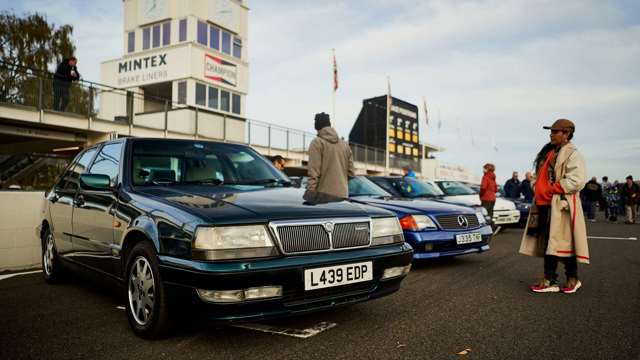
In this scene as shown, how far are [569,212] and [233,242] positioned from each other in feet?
11.0

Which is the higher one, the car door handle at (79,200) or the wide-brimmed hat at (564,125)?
the wide-brimmed hat at (564,125)

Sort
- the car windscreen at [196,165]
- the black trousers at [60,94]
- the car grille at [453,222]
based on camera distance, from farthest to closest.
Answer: the black trousers at [60,94], the car grille at [453,222], the car windscreen at [196,165]

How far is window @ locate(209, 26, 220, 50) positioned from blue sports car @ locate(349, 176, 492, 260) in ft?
74.3

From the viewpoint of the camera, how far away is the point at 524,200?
43.4 feet

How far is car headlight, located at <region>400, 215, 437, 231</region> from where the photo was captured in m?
5.65

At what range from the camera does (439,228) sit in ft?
18.9

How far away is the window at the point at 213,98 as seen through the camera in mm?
26084

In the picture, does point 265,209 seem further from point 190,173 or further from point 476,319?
point 476,319

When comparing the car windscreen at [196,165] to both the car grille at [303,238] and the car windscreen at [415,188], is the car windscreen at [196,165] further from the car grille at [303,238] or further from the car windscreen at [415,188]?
the car windscreen at [415,188]

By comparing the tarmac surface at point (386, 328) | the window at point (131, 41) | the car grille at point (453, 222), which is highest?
the window at point (131, 41)

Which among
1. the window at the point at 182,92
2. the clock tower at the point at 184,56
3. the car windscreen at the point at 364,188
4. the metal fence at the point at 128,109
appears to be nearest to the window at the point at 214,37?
the clock tower at the point at 184,56

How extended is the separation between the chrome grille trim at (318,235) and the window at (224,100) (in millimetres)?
24426

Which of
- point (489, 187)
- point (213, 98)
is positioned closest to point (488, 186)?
point (489, 187)

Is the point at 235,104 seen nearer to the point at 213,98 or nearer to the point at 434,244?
the point at 213,98
